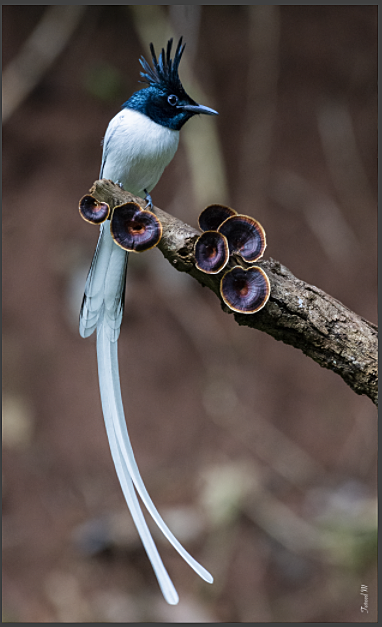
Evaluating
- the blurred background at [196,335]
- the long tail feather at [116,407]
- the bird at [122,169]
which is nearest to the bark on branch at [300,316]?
the bird at [122,169]

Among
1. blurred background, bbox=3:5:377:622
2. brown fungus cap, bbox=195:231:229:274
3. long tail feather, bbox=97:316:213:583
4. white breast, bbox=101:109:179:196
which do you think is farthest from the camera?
blurred background, bbox=3:5:377:622

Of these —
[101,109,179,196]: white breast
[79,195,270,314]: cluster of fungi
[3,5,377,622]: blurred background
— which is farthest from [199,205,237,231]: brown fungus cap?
[3,5,377,622]: blurred background

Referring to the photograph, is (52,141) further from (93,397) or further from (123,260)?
(123,260)

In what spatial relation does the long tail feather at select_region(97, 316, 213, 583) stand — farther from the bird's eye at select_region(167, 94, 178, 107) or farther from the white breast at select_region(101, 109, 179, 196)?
the bird's eye at select_region(167, 94, 178, 107)

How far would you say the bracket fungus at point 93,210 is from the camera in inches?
34.0

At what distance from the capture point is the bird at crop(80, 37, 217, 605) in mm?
1057

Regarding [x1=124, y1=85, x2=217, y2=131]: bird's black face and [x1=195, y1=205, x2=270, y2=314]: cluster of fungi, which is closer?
[x1=195, y1=205, x2=270, y2=314]: cluster of fungi

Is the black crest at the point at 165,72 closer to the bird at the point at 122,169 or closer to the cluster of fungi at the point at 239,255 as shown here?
the bird at the point at 122,169

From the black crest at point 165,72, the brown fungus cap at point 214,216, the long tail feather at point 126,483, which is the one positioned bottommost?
the long tail feather at point 126,483

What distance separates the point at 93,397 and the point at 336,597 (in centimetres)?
126

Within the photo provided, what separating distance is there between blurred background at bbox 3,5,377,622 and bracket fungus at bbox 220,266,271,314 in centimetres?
123

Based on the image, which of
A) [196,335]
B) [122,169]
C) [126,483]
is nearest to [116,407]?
[126,483]

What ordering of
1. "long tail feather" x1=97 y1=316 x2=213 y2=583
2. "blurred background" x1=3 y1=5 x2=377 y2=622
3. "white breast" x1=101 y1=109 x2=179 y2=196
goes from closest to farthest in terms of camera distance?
1. "long tail feather" x1=97 y1=316 x2=213 y2=583
2. "white breast" x1=101 y1=109 x2=179 y2=196
3. "blurred background" x1=3 y1=5 x2=377 y2=622

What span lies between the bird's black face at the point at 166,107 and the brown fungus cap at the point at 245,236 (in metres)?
0.41
